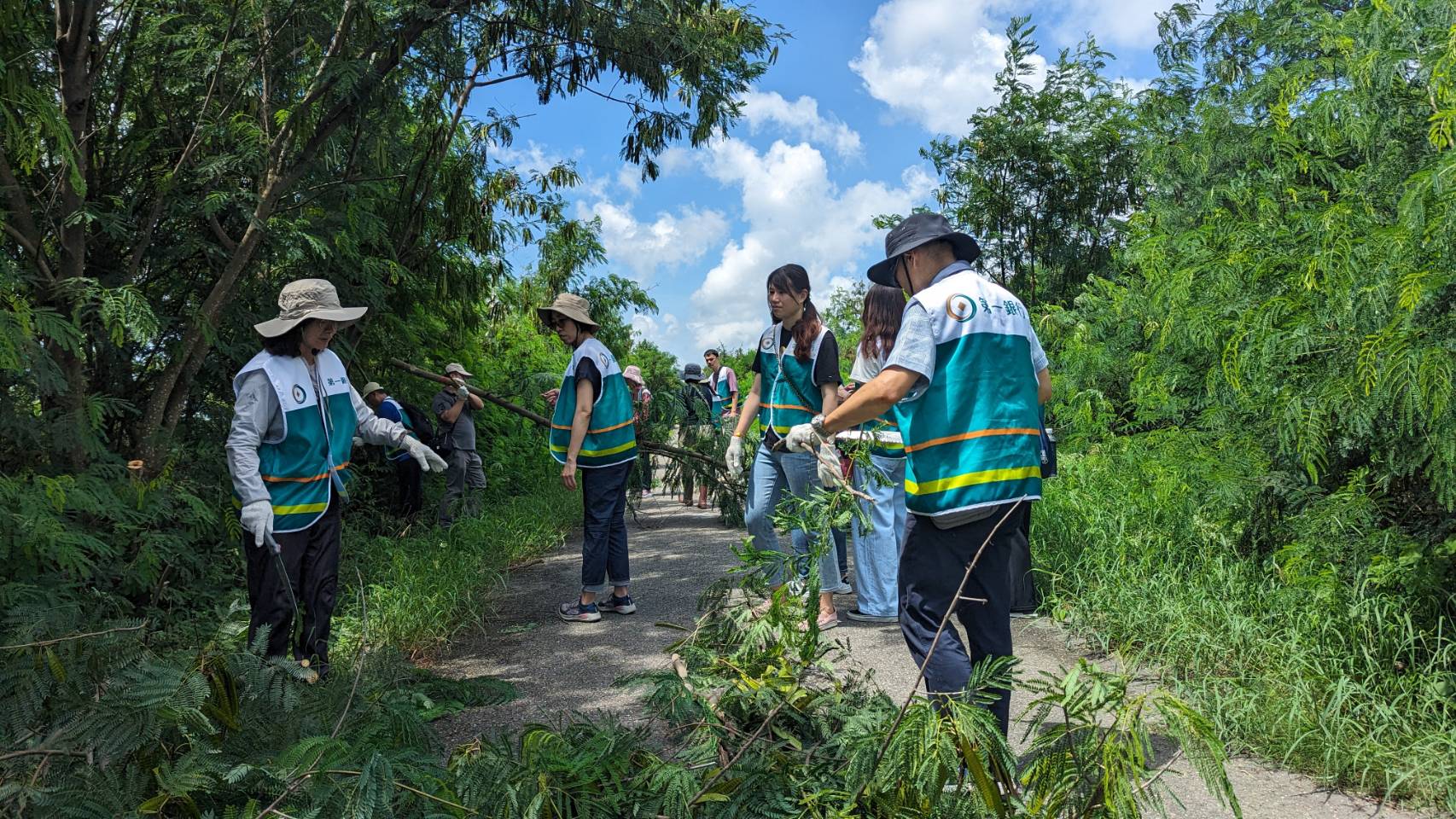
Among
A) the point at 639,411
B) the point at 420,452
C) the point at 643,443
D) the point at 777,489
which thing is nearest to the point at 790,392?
the point at 777,489

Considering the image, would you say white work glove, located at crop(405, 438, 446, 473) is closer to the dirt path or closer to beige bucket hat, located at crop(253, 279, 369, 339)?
beige bucket hat, located at crop(253, 279, 369, 339)


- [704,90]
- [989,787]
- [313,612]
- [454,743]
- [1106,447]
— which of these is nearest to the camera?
[989,787]

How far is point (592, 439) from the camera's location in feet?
19.6

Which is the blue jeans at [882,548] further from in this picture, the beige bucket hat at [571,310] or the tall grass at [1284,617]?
the beige bucket hat at [571,310]

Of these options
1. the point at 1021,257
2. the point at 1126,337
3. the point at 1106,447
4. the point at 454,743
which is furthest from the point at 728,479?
the point at 1021,257

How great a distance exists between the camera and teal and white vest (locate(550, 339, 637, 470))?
5.95 metres

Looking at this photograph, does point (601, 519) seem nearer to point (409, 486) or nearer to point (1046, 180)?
point (409, 486)

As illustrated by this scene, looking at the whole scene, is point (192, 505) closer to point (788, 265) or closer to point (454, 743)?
point (454, 743)

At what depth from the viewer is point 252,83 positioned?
6.23 metres

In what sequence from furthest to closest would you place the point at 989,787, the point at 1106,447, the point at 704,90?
the point at 1106,447
the point at 704,90
the point at 989,787

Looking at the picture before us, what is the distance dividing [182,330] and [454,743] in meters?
3.75

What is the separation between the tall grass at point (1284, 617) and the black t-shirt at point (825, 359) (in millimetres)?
1761

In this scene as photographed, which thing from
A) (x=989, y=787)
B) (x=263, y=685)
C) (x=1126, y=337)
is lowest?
(x=989, y=787)

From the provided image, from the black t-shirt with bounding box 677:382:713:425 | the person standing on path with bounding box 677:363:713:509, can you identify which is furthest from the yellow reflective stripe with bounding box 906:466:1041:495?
the black t-shirt with bounding box 677:382:713:425
